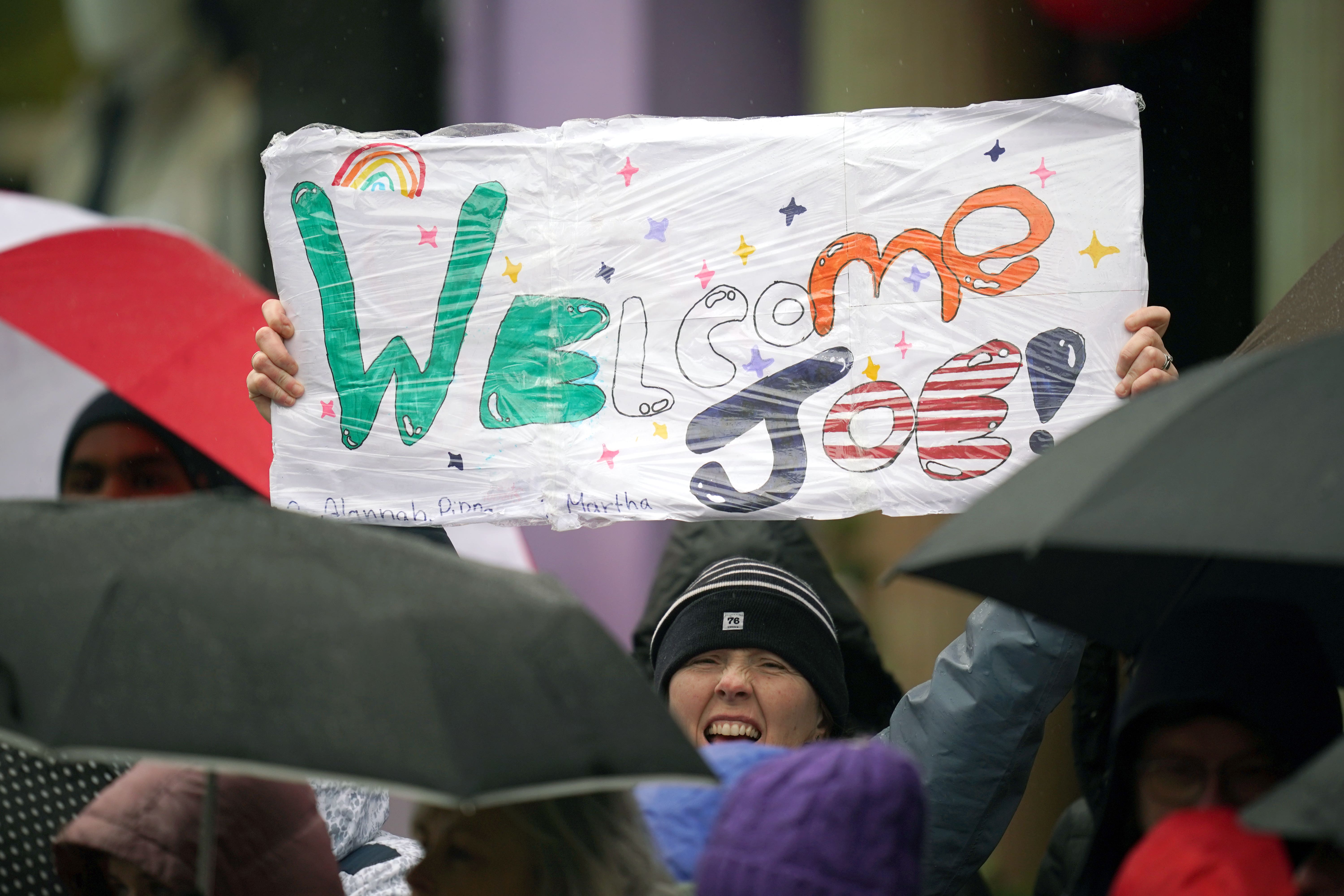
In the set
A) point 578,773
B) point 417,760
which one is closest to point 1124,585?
point 578,773

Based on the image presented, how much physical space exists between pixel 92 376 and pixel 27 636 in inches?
98.0

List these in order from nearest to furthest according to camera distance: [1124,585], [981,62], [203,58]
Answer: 1. [1124,585]
2. [981,62]
3. [203,58]

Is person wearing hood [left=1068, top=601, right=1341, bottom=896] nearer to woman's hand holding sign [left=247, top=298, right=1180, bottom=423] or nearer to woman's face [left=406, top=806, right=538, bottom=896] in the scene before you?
woman's hand holding sign [left=247, top=298, right=1180, bottom=423]

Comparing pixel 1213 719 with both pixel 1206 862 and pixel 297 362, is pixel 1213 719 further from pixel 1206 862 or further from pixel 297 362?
pixel 297 362

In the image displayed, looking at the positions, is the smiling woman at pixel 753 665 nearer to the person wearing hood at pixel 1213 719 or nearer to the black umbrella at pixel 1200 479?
the person wearing hood at pixel 1213 719

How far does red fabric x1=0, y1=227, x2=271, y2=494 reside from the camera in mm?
3615

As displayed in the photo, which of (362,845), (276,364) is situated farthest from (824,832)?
(276,364)

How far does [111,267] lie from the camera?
12.3 ft

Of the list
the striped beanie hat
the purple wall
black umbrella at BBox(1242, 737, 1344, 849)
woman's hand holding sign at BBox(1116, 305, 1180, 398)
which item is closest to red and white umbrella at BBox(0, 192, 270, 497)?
the striped beanie hat

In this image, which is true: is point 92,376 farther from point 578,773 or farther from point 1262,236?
point 1262,236

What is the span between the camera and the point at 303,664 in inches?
58.7

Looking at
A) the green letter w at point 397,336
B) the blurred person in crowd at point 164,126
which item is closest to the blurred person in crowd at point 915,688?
the green letter w at point 397,336

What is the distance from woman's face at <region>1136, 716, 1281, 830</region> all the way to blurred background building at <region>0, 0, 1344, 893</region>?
2.31 metres

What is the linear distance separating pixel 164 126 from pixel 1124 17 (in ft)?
11.3
